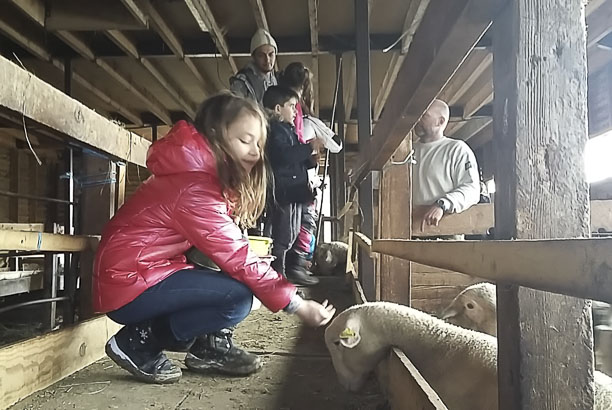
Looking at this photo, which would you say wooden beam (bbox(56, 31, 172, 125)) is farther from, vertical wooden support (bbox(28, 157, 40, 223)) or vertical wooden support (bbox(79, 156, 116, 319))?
vertical wooden support (bbox(28, 157, 40, 223))

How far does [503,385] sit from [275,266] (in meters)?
2.85

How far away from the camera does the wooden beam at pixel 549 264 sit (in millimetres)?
441

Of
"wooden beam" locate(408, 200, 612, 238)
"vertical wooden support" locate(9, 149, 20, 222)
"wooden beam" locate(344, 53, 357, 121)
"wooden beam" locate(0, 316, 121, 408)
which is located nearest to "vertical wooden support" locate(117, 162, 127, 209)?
"wooden beam" locate(0, 316, 121, 408)

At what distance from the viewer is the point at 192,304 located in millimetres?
1782

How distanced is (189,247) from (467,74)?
593 centimetres

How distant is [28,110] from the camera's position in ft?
4.83

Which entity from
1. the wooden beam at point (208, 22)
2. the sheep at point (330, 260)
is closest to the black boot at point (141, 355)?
the wooden beam at point (208, 22)

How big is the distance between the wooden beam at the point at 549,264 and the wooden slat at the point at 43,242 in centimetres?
127

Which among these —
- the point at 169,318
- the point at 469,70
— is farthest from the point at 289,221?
the point at 469,70

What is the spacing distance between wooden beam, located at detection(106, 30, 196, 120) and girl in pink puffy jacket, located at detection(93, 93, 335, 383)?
4070mm

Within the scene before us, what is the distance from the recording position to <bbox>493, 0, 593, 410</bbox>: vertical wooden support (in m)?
0.64

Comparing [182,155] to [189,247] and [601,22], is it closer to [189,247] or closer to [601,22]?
[189,247]

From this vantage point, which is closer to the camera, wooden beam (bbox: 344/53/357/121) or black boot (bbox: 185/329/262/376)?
black boot (bbox: 185/329/262/376)

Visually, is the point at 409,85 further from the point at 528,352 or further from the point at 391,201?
the point at 391,201
